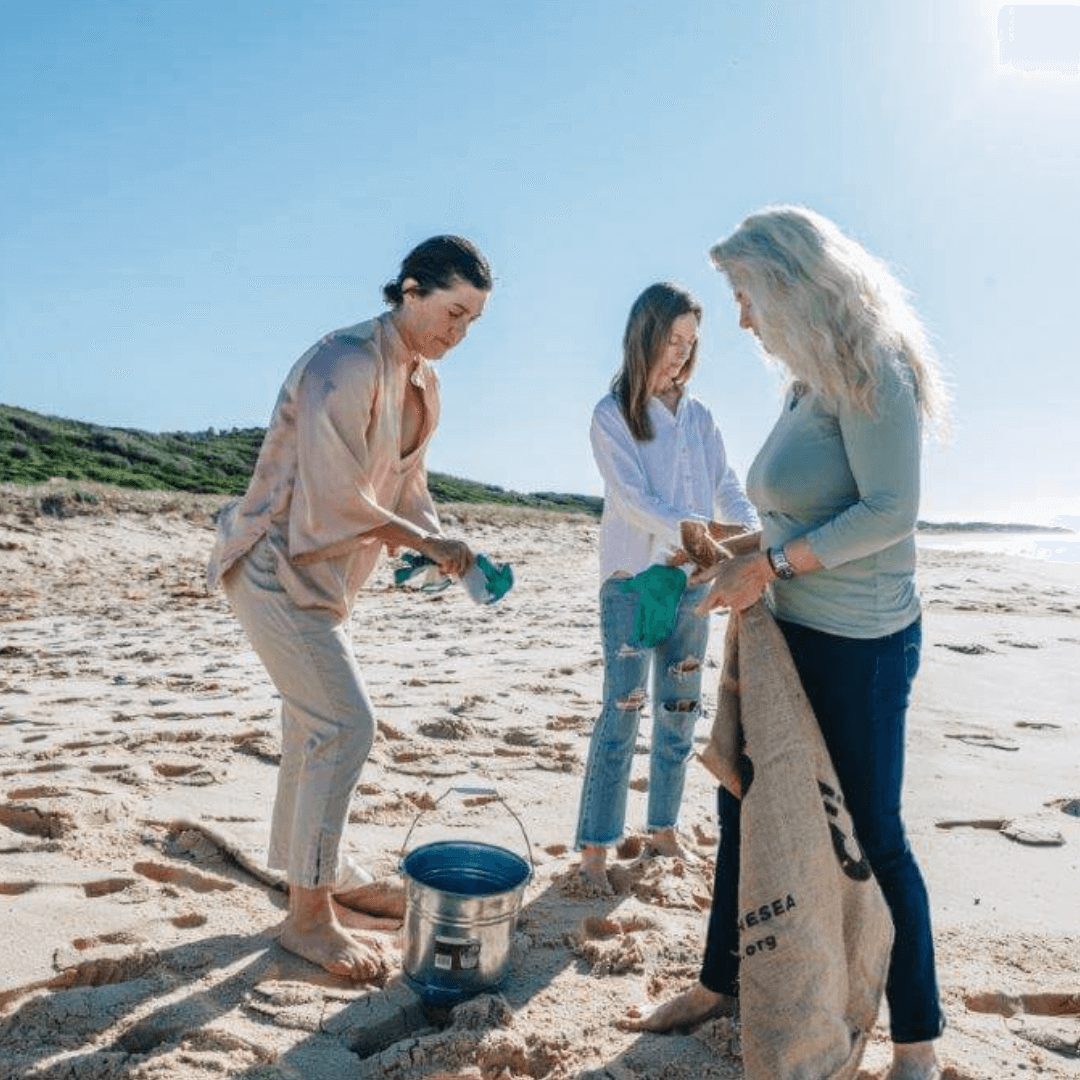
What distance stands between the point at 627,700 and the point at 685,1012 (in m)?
1.05

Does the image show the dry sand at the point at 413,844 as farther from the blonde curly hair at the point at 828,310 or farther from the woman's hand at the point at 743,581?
the blonde curly hair at the point at 828,310

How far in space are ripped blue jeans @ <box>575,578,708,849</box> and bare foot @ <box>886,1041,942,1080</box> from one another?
4.14 ft

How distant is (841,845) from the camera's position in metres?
2.34

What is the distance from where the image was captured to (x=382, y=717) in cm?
541

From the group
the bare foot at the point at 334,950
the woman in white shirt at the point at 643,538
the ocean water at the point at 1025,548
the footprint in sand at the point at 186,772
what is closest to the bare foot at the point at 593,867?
the woman in white shirt at the point at 643,538

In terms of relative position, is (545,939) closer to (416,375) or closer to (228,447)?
(416,375)

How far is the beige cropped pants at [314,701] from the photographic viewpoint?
9.43 ft

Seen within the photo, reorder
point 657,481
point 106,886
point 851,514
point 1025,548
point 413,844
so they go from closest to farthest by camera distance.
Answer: point 851,514 < point 106,886 < point 657,481 < point 413,844 < point 1025,548

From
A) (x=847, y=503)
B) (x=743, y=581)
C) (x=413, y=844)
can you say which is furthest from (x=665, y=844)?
(x=847, y=503)

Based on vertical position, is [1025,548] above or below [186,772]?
above

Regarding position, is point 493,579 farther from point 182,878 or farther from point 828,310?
point 182,878

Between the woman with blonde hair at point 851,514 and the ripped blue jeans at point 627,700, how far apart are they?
38.6 inches

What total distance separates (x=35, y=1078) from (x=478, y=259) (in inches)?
A: 86.1

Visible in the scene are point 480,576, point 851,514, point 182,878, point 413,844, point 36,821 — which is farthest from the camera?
point 413,844
